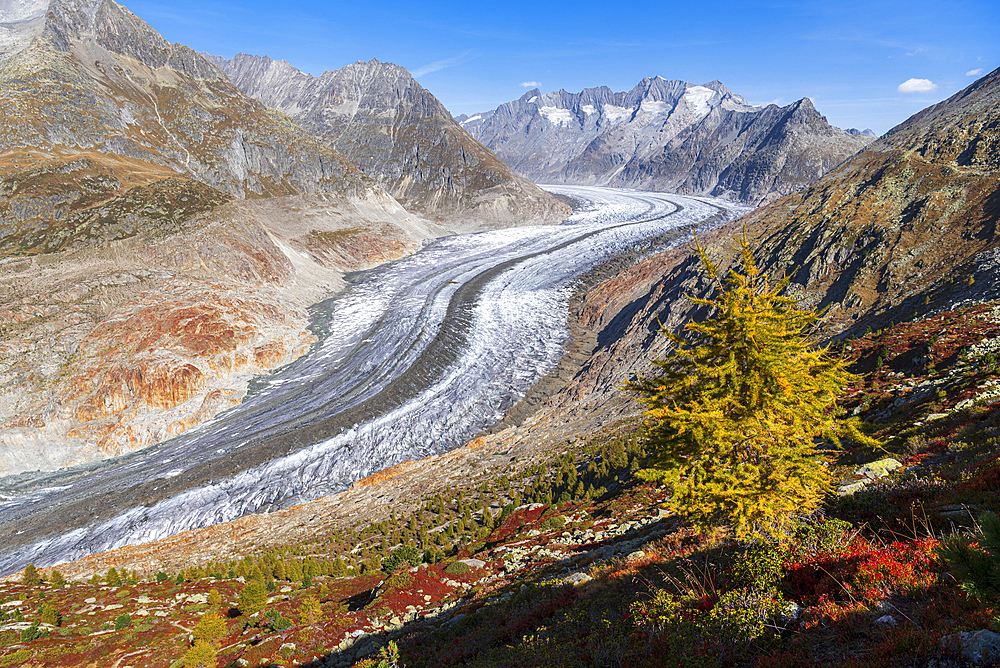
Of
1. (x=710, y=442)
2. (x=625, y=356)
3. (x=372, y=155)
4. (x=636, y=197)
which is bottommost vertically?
(x=625, y=356)

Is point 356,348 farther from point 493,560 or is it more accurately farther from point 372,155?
point 372,155

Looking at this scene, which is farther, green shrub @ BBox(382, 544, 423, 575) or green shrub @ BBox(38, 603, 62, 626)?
green shrub @ BBox(382, 544, 423, 575)

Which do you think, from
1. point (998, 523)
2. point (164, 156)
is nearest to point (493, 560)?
point (998, 523)

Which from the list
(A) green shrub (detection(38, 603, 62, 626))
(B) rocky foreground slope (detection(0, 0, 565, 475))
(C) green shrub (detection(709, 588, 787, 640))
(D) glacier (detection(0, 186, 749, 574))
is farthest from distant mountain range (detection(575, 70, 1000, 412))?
(B) rocky foreground slope (detection(0, 0, 565, 475))

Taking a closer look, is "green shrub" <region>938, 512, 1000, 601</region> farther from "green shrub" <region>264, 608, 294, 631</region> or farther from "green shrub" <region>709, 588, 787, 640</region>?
"green shrub" <region>264, 608, 294, 631</region>

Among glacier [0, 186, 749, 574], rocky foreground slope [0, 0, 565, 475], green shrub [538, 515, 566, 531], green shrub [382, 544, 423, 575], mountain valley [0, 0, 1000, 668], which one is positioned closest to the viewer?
mountain valley [0, 0, 1000, 668]

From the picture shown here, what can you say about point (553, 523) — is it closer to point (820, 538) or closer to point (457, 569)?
point (457, 569)
